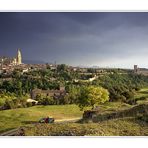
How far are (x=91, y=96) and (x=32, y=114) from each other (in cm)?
171

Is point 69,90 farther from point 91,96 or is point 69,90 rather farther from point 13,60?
point 13,60

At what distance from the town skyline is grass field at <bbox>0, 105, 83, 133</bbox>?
4.19 ft

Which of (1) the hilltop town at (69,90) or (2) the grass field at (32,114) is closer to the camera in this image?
(2) the grass field at (32,114)

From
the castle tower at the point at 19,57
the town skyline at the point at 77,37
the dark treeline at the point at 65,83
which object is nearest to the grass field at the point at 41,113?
the dark treeline at the point at 65,83

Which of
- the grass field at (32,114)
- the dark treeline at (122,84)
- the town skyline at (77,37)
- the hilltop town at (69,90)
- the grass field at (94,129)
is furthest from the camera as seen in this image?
the dark treeline at (122,84)

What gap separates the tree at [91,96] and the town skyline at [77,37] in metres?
0.81

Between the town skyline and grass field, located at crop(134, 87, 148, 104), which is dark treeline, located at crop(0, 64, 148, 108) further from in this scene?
the town skyline

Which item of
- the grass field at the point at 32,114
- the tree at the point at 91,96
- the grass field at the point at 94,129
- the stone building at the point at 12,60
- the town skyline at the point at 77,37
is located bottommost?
the grass field at the point at 94,129

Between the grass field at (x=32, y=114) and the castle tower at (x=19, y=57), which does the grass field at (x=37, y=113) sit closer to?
the grass field at (x=32, y=114)

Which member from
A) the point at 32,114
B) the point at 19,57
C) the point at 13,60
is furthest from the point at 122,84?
the point at 13,60

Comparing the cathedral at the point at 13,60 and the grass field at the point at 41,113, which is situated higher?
the cathedral at the point at 13,60

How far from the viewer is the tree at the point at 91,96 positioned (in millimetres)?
13031
